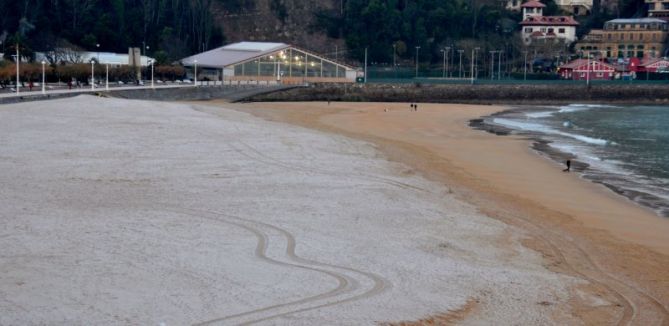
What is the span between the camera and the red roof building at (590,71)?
108 metres

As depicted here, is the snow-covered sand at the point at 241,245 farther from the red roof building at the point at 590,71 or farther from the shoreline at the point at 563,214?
the red roof building at the point at 590,71

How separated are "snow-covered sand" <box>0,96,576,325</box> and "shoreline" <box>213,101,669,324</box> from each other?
686 millimetres

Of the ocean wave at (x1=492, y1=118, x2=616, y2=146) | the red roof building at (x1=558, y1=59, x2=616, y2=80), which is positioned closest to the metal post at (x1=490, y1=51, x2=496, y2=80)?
the red roof building at (x1=558, y1=59, x2=616, y2=80)

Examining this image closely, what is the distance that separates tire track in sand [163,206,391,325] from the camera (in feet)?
32.6

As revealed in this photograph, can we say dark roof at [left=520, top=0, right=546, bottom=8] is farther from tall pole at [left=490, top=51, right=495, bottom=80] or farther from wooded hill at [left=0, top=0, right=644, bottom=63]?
tall pole at [left=490, top=51, right=495, bottom=80]

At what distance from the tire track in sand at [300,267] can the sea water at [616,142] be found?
1044 centimetres

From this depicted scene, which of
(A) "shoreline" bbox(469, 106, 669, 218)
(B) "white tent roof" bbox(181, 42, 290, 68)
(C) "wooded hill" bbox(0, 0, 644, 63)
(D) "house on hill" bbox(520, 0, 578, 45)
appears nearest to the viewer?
(A) "shoreline" bbox(469, 106, 669, 218)

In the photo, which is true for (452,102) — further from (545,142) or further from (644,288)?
(644,288)

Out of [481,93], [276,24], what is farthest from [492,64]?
[481,93]

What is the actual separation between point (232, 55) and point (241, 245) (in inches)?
2703

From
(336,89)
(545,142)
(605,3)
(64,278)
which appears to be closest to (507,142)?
(545,142)

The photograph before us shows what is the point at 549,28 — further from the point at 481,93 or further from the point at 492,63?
the point at 481,93

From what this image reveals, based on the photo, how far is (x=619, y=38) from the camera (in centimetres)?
12569

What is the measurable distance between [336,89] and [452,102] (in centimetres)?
1137
